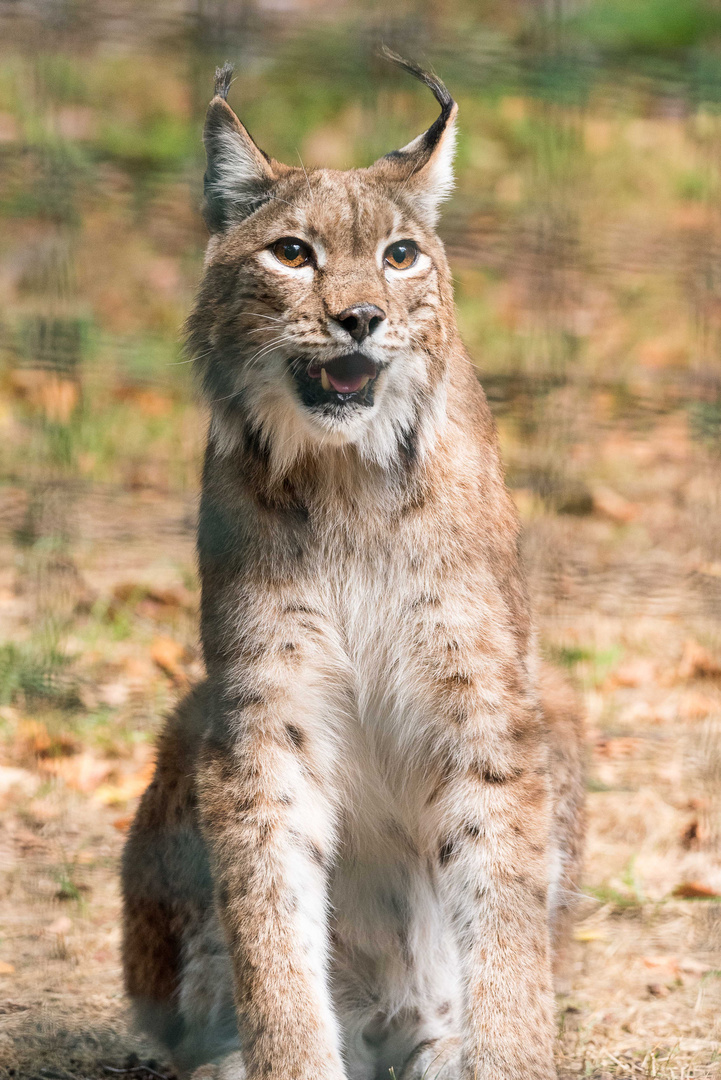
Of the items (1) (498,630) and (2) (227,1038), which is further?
(2) (227,1038)

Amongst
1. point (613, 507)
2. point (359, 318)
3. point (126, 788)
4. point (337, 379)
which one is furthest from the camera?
point (613, 507)

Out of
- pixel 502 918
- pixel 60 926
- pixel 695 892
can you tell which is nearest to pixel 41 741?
pixel 60 926

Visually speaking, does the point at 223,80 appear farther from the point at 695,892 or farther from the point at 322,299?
the point at 695,892

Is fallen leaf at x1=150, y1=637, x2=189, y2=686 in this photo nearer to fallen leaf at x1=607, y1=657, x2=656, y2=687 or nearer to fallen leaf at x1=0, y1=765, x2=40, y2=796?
fallen leaf at x1=0, y1=765, x2=40, y2=796

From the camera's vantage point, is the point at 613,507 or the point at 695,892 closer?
the point at 695,892

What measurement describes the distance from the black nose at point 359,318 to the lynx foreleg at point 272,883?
703 mm

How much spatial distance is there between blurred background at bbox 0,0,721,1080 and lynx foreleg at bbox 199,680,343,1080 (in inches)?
23.1

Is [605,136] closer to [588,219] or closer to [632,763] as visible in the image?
[588,219]

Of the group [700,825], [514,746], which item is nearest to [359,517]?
[514,746]

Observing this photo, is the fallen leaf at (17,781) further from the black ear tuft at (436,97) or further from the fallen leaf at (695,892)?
the black ear tuft at (436,97)

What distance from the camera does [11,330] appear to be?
228 inches

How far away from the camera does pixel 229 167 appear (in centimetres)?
264

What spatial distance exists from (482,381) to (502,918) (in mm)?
1476

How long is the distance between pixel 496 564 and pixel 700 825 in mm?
1550
